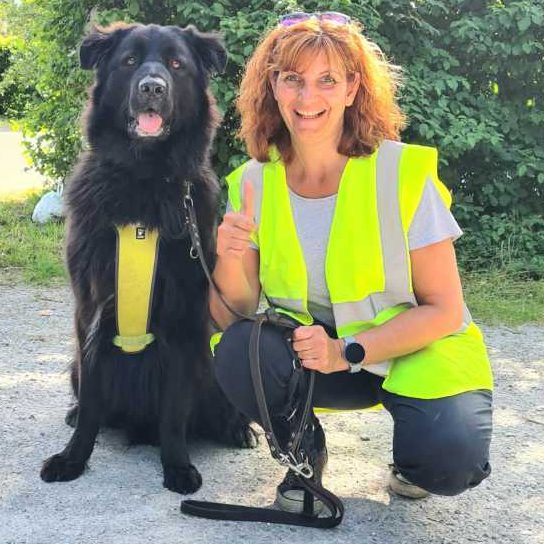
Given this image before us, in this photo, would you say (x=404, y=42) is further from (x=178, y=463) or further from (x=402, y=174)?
(x=178, y=463)

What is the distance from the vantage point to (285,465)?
2.25 metres

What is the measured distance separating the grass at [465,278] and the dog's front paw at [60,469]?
2.89m

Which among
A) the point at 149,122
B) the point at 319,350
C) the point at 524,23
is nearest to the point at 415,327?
the point at 319,350

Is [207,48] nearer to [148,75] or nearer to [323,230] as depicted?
[148,75]

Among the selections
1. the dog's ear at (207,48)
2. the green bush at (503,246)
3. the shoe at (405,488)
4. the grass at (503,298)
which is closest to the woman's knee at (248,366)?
the shoe at (405,488)

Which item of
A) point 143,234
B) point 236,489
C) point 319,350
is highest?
point 143,234

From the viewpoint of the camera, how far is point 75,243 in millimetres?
2586

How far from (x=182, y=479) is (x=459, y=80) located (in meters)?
4.14

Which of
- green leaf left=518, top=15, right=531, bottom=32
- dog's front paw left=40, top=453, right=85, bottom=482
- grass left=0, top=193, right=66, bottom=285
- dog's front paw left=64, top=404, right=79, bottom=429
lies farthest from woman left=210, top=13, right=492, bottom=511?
green leaf left=518, top=15, right=531, bottom=32

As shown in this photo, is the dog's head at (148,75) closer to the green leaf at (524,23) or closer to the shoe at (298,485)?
the shoe at (298,485)

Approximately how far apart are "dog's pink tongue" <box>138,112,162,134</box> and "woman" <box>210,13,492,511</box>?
397 millimetres

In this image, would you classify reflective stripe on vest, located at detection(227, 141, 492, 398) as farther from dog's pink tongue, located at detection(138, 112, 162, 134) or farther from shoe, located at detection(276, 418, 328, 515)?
dog's pink tongue, located at detection(138, 112, 162, 134)

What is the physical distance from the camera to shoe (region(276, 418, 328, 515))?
2365 millimetres

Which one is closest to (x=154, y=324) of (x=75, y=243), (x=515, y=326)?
(x=75, y=243)
